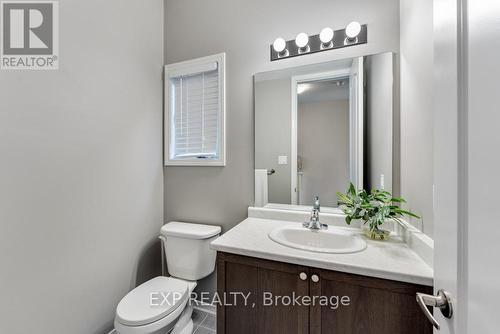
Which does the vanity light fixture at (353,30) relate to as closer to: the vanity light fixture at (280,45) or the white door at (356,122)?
the white door at (356,122)

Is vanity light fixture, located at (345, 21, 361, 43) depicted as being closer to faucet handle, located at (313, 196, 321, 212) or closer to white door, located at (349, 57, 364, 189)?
white door, located at (349, 57, 364, 189)

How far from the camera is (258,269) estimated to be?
1.07 m

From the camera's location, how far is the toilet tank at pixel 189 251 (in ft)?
5.16

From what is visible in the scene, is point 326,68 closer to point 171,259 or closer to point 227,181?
point 227,181

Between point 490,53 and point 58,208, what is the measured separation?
1.76 metres

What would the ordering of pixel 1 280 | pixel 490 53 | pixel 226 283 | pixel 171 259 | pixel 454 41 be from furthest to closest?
pixel 171 259, pixel 226 283, pixel 1 280, pixel 454 41, pixel 490 53

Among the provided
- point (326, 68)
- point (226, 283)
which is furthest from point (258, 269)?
point (326, 68)

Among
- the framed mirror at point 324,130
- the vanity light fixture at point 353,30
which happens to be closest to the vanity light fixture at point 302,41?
the framed mirror at point 324,130

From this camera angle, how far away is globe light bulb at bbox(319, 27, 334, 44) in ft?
4.54

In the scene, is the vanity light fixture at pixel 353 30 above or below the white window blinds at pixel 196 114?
above

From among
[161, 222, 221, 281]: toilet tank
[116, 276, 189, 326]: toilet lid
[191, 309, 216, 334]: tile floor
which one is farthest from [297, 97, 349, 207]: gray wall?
[191, 309, 216, 334]: tile floor

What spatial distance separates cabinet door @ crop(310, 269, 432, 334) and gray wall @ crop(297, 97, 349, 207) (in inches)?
24.6

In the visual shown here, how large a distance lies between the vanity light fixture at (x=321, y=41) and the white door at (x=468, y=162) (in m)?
0.93

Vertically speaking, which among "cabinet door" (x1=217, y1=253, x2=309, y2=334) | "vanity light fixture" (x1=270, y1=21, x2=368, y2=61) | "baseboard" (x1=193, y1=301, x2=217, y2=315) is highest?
"vanity light fixture" (x1=270, y1=21, x2=368, y2=61)
